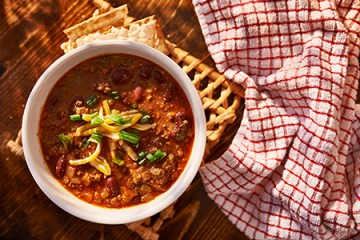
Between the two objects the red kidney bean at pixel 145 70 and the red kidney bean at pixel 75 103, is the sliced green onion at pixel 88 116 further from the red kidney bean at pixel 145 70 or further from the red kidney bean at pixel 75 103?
the red kidney bean at pixel 145 70

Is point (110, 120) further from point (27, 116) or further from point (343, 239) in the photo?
point (343, 239)

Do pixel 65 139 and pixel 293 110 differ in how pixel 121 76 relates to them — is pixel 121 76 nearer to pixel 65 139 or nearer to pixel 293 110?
pixel 65 139

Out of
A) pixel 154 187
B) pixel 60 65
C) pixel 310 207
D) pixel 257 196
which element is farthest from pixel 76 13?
pixel 310 207

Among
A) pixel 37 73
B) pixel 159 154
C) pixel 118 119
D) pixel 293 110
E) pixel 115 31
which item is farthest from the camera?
pixel 37 73

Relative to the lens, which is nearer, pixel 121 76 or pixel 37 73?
pixel 121 76

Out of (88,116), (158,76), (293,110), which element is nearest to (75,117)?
(88,116)

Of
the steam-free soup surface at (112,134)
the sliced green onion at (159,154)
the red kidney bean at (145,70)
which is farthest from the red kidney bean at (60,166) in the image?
the red kidney bean at (145,70)
